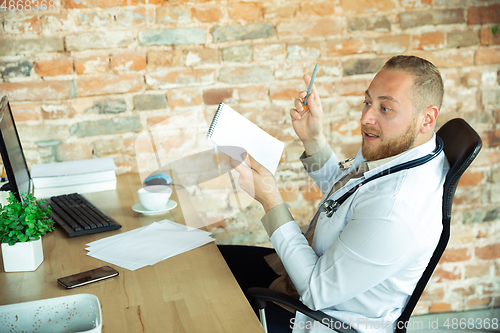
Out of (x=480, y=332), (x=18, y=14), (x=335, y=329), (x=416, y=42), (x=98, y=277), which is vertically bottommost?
(x=480, y=332)

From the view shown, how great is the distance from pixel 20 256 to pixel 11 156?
419mm

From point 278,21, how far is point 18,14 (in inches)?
43.5

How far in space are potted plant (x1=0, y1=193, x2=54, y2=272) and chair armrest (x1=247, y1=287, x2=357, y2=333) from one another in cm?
57

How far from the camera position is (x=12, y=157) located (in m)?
1.39

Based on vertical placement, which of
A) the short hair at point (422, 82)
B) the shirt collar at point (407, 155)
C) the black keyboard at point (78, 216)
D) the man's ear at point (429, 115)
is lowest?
the black keyboard at point (78, 216)

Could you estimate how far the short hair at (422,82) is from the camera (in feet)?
4.02

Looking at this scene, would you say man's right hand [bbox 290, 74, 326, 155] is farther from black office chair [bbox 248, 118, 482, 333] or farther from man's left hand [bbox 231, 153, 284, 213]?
black office chair [bbox 248, 118, 482, 333]

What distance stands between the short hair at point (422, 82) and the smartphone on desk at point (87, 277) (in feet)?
3.08

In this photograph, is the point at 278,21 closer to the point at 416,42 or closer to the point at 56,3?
the point at 416,42

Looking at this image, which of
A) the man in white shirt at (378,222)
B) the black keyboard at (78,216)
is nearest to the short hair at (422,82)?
the man in white shirt at (378,222)

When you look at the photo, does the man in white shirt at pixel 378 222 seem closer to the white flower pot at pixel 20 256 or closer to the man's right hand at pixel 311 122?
the man's right hand at pixel 311 122

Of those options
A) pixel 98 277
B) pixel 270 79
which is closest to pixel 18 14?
pixel 270 79

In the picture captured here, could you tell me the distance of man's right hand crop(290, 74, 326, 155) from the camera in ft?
5.44

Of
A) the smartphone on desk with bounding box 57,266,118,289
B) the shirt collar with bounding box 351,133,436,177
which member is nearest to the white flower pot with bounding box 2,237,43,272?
the smartphone on desk with bounding box 57,266,118,289
